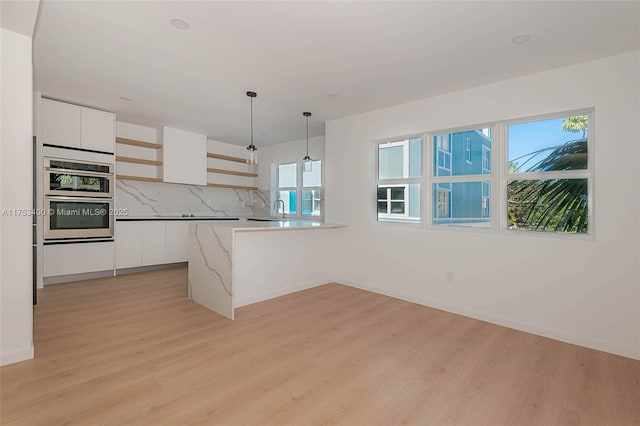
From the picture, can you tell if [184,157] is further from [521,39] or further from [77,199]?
[521,39]

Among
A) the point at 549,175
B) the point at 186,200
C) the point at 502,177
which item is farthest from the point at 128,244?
the point at 549,175

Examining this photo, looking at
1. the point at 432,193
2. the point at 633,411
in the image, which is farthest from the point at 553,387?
the point at 432,193

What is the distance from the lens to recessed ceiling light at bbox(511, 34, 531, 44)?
2.36 metres

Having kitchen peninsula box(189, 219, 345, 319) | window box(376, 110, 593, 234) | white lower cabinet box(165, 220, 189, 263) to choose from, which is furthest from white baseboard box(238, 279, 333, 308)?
white lower cabinet box(165, 220, 189, 263)

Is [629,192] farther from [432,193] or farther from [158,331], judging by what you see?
[158,331]

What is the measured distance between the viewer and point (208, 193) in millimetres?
6641

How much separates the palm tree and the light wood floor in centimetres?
111

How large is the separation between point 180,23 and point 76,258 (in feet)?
12.6

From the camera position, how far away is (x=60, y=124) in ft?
13.7

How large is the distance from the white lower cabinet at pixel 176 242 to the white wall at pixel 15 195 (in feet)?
10.4

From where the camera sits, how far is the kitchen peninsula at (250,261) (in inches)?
128

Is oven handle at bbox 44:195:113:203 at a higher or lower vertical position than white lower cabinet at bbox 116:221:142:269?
higher

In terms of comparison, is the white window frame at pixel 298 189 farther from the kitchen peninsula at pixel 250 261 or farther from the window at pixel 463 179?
the window at pixel 463 179

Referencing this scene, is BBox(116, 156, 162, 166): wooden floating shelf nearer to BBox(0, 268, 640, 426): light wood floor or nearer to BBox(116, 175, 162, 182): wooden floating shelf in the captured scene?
BBox(116, 175, 162, 182): wooden floating shelf
